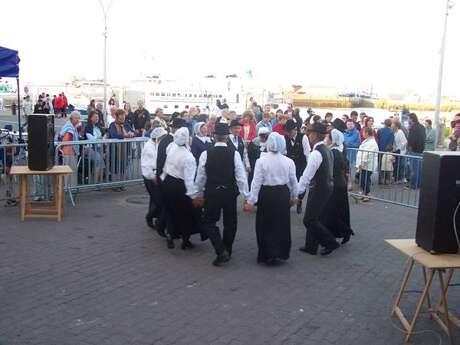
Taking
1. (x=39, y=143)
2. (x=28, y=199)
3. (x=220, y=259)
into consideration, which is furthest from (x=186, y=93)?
(x=220, y=259)

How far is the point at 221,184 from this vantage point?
6.78 meters

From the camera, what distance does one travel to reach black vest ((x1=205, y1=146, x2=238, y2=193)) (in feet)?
22.2

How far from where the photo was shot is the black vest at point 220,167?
676 cm

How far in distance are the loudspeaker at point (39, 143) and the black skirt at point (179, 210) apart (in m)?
2.42

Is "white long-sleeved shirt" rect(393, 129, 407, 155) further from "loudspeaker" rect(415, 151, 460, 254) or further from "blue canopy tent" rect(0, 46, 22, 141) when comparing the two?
"loudspeaker" rect(415, 151, 460, 254)

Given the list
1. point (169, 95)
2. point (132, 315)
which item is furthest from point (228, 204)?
point (169, 95)

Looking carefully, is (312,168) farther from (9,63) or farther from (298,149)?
(9,63)

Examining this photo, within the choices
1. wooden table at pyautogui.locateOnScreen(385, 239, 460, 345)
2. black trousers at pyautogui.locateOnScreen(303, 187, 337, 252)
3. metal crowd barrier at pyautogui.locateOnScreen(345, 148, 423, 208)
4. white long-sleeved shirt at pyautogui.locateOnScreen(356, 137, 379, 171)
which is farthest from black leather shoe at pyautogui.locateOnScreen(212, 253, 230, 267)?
white long-sleeved shirt at pyautogui.locateOnScreen(356, 137, 379, 171)

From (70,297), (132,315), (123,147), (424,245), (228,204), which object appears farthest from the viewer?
(123,147)

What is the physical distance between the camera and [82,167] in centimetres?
1068

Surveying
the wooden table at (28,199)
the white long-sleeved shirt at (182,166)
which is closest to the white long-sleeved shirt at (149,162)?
the white long-sleeved shirt at (182,166)

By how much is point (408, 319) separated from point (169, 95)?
48.7m

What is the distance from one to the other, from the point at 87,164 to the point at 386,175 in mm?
7020

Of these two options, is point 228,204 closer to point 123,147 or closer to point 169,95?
point 123,147
